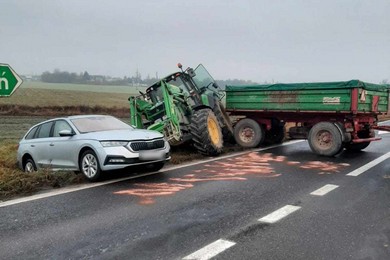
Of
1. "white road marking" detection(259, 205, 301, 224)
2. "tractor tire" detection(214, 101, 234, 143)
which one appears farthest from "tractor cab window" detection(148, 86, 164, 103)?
"white road marking" detection(259, 205, 301, 224)

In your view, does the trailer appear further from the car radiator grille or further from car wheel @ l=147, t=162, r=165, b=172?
the car radiator grille

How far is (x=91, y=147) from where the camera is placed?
814cm

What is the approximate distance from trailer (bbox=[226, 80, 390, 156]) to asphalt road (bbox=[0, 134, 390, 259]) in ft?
8.80

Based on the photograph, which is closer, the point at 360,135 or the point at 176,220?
the point at 176,220

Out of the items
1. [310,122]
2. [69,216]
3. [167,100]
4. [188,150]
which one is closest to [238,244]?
[69,216]

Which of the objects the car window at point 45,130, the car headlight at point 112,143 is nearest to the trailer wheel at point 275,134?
the car headlight at point 112,143

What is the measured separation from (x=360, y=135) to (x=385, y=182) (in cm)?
498

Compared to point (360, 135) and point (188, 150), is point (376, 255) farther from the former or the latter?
point (360, 135)

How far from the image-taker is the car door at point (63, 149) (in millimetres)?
8555

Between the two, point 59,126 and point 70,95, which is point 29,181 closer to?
point 59,126

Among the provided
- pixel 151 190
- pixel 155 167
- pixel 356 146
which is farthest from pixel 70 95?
pixel 151 190

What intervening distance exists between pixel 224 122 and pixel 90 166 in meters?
6.48

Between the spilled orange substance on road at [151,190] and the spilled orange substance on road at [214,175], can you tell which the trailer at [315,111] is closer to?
the spilled orange substance on road at [214,175]

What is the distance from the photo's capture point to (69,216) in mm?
5742
